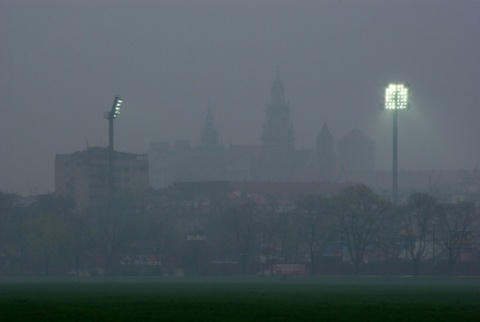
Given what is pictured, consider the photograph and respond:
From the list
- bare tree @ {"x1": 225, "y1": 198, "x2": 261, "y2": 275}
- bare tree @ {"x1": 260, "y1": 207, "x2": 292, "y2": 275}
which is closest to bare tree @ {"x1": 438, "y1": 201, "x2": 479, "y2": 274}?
bare tree @ {"x1": 260, "y1": 207, "x2": 292, "y2": 275}

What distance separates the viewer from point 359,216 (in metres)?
123

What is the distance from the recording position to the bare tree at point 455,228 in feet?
369

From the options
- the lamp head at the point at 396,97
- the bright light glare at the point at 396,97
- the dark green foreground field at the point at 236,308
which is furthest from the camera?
the lamp head at the point at 396,97

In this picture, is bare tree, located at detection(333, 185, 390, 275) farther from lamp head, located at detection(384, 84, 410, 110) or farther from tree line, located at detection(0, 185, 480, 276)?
lamp head, located at detection(384, 84, 410, 110)

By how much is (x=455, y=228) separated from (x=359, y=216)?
32.2 ft

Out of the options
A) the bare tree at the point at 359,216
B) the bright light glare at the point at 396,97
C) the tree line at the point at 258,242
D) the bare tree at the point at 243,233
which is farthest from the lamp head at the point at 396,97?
the bare tree at the point at 243,233

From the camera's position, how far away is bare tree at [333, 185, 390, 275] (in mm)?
116625

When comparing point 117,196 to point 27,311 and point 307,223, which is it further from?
point 27,311

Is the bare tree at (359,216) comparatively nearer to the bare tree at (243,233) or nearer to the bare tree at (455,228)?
the bare tree at (455,228)

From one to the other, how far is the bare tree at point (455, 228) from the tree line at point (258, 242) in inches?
5.0

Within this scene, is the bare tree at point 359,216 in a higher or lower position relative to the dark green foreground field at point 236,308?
higher

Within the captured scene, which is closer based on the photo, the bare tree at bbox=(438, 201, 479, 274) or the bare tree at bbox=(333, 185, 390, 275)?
the bare tree at bbox=(438, 201, 479, 274)

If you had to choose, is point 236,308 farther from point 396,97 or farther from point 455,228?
point 396,97

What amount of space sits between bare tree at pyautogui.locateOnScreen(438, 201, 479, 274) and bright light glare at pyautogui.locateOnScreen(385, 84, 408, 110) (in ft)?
52.0
